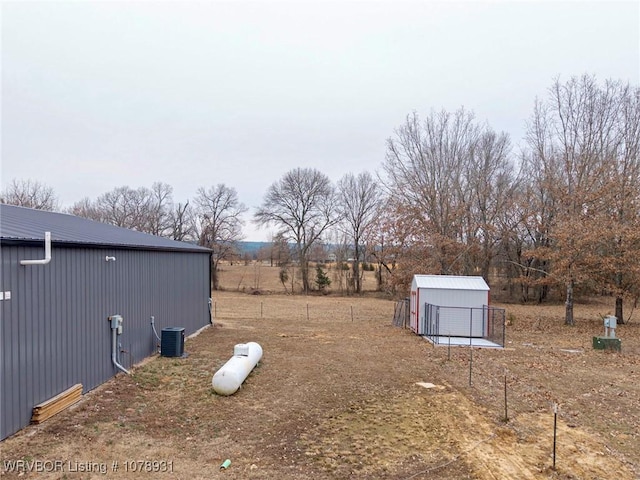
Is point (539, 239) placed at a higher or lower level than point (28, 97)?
lower

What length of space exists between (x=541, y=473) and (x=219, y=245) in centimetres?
3968

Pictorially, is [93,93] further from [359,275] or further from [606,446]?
[359,275]

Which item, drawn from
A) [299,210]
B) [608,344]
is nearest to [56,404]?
[608,344]

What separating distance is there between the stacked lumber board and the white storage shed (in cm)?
1100

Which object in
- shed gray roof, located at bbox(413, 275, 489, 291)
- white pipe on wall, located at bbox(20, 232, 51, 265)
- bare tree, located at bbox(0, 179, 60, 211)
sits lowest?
shed gray roof, located at bbox(413, 275, 489, 291)

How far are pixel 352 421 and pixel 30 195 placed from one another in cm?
4294

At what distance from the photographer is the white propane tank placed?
7145mm

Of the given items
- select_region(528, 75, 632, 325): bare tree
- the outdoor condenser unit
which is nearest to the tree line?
select_region(528, 75, 632, 325): bare tree

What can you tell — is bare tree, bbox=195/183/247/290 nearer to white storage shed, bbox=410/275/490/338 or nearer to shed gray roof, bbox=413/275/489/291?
shed gray roof, bbox=413/275/489/291

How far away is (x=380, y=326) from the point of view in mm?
17859

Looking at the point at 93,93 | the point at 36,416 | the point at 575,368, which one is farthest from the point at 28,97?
the point at 575,368

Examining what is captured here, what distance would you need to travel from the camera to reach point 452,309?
1469 centimetres

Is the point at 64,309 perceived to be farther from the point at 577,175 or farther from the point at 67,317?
the point at 577,175

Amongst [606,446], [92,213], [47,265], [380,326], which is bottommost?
[380,326]
